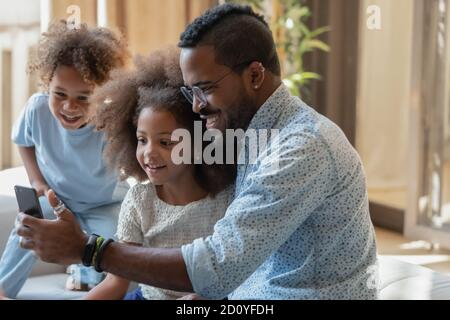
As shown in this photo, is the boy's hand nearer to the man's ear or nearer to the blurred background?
the man's ear

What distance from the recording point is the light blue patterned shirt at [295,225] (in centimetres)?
135

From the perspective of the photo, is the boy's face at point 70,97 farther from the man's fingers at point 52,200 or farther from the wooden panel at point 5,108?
the wooden panel at point 5,108

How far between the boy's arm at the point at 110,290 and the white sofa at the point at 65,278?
1.15 feet

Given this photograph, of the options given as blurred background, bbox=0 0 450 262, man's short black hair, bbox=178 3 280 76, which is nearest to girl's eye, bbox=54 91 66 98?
man's short black hair, bbox=178 3 280 76

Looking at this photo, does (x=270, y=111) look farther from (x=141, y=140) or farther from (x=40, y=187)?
(x=40, y=187)

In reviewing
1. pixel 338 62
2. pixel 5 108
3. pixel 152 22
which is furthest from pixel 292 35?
pixel 5 108

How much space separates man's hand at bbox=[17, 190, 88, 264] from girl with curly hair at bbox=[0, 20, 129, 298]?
2.53 ft

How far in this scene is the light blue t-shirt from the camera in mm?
2301

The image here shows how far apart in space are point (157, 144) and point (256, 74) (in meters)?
0.33

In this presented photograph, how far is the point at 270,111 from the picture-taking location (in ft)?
4.92

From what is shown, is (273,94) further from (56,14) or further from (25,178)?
(56,14)

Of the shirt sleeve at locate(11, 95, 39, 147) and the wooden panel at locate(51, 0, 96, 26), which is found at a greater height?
the wooden panel at locate(51, 0, 96, 26)

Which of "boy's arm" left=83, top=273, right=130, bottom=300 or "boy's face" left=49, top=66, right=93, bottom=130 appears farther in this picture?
"boy's face" left=49, top=66, right=93, bottom=130
